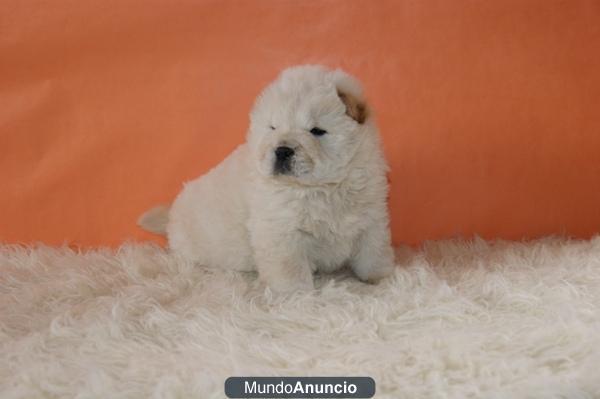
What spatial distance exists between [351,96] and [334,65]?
2.03 ft

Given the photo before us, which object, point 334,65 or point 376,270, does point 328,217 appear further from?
point 334,65

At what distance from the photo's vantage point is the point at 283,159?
1.69 meters

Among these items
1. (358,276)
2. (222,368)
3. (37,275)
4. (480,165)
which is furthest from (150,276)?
(480,165)

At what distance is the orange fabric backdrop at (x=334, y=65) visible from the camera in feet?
7.77

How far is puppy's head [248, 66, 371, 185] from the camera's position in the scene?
169cm

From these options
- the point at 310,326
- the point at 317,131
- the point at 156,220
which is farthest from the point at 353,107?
the point at 156,220

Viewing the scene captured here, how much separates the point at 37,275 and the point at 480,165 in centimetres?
162

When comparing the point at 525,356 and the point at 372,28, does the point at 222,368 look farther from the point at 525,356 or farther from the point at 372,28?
the point at 372,28

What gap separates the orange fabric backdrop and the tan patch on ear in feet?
1.88

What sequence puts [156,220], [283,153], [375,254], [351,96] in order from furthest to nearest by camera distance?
[156,220] < [375,254] < [351,96] < [283,153]

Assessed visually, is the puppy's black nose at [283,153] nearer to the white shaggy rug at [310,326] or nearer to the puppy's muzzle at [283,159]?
the puppy's muzzle at [283,159]

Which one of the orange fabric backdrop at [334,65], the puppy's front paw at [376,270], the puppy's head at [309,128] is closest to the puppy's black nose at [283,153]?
the puppy's head at [309,128]

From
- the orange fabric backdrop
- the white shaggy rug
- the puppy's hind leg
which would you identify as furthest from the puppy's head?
the orange fabric backdrop

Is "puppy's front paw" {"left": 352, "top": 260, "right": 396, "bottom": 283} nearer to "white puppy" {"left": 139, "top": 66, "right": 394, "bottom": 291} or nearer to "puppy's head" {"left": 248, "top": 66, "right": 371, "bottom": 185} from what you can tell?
"white puppy" {"left": 139, "top": 66, "right": 394, "bottom": 291}
